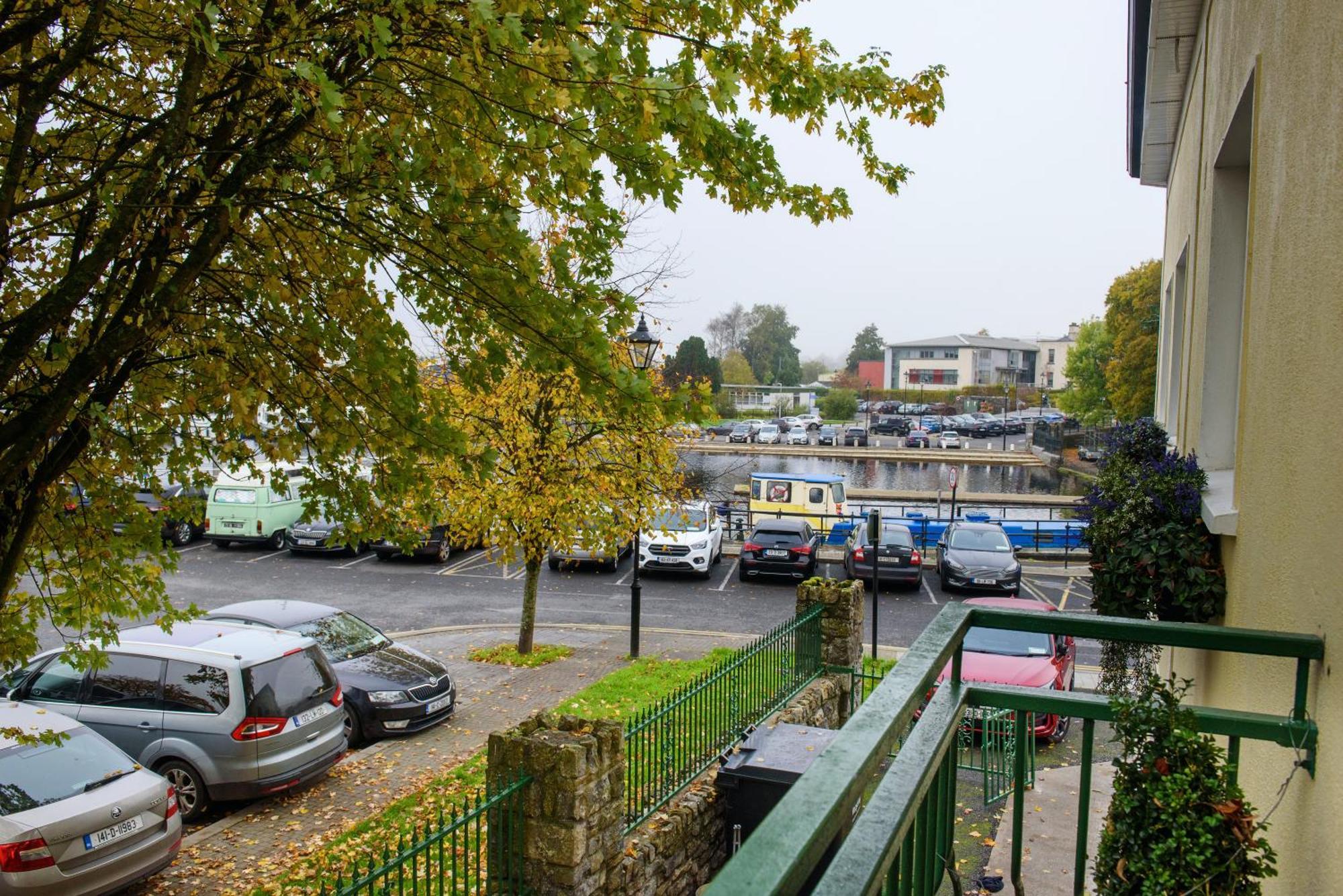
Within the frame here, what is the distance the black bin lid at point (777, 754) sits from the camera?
764cm

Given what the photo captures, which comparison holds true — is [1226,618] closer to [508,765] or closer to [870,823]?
[870,823]

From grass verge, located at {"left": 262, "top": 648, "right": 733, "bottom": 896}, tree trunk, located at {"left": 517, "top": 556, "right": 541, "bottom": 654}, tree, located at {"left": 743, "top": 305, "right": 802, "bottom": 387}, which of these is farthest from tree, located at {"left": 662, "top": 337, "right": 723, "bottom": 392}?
grass verge, located at {"left": 262, "top": 648, "right": 733, "bottom": 896}

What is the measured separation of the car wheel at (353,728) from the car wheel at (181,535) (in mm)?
16033

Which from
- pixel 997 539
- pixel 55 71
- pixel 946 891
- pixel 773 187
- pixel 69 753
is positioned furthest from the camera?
pixel 997 539

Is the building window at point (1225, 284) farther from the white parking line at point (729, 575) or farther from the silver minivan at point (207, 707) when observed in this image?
the white parking line at point (729, 575)

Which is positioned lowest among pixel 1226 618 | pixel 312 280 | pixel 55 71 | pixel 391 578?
pixel 391 578

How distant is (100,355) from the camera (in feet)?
13.4

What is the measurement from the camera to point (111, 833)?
7008mm

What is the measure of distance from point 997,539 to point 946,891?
17.8 meters

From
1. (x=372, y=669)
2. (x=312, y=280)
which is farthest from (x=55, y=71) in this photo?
(x=372, y=669)

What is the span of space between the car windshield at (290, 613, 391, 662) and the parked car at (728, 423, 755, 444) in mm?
49040

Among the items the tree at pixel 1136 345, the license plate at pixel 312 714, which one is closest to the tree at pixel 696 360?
the tree at pixel 1136 345

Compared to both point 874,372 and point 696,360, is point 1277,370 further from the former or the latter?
point 874,372

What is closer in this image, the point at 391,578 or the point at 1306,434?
the point at 1306,434
